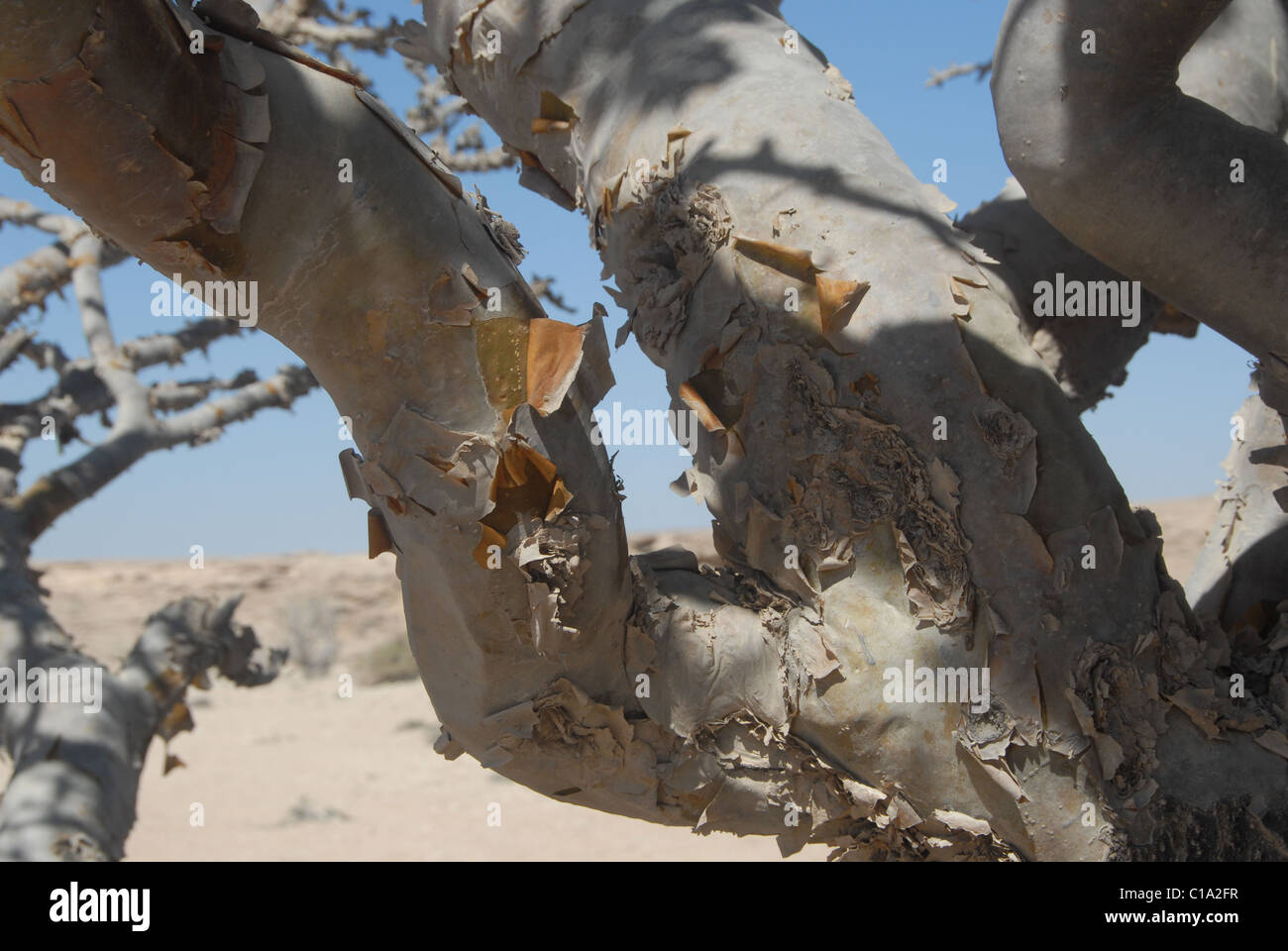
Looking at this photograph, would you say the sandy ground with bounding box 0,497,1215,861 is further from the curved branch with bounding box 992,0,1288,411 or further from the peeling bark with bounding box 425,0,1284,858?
the curved branch with bounding box 992,0,1288,411

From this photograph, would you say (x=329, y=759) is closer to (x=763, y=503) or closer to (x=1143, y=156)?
(x=763, y=503)

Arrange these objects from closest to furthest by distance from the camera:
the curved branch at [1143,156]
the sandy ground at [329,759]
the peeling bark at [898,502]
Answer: the curved branch at [1143,156], the peeling bark at [898,502], the sandy ground at [329,759]

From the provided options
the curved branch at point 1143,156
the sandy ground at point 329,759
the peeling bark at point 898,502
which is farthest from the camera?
the sandy ground at point 329,759

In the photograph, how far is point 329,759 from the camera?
11438 millimetres

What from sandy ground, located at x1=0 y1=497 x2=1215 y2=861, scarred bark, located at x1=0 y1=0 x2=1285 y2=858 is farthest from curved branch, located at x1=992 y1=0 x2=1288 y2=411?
sandy ground, located at x1=0 y1=497 x2=1215 y2=861

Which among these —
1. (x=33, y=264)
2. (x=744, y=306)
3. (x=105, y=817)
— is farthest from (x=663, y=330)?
(x=33, y=264)

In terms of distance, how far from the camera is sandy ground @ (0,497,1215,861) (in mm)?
8047

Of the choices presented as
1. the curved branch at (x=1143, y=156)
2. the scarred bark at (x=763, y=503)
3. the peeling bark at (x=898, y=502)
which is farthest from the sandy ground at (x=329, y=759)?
the curved branch at (x=1143, y=156)

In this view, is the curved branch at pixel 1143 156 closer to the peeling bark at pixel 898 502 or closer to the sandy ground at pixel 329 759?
the peeling bark at pixel 898 502

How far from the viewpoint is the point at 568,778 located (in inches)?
61.3

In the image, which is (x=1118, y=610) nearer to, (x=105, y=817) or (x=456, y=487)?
(x=456, y=487)

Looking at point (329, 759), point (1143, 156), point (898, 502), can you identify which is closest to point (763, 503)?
point (898, 502)

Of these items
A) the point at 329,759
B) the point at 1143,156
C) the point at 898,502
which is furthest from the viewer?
the point at 329,759

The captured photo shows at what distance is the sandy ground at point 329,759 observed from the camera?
805cm
